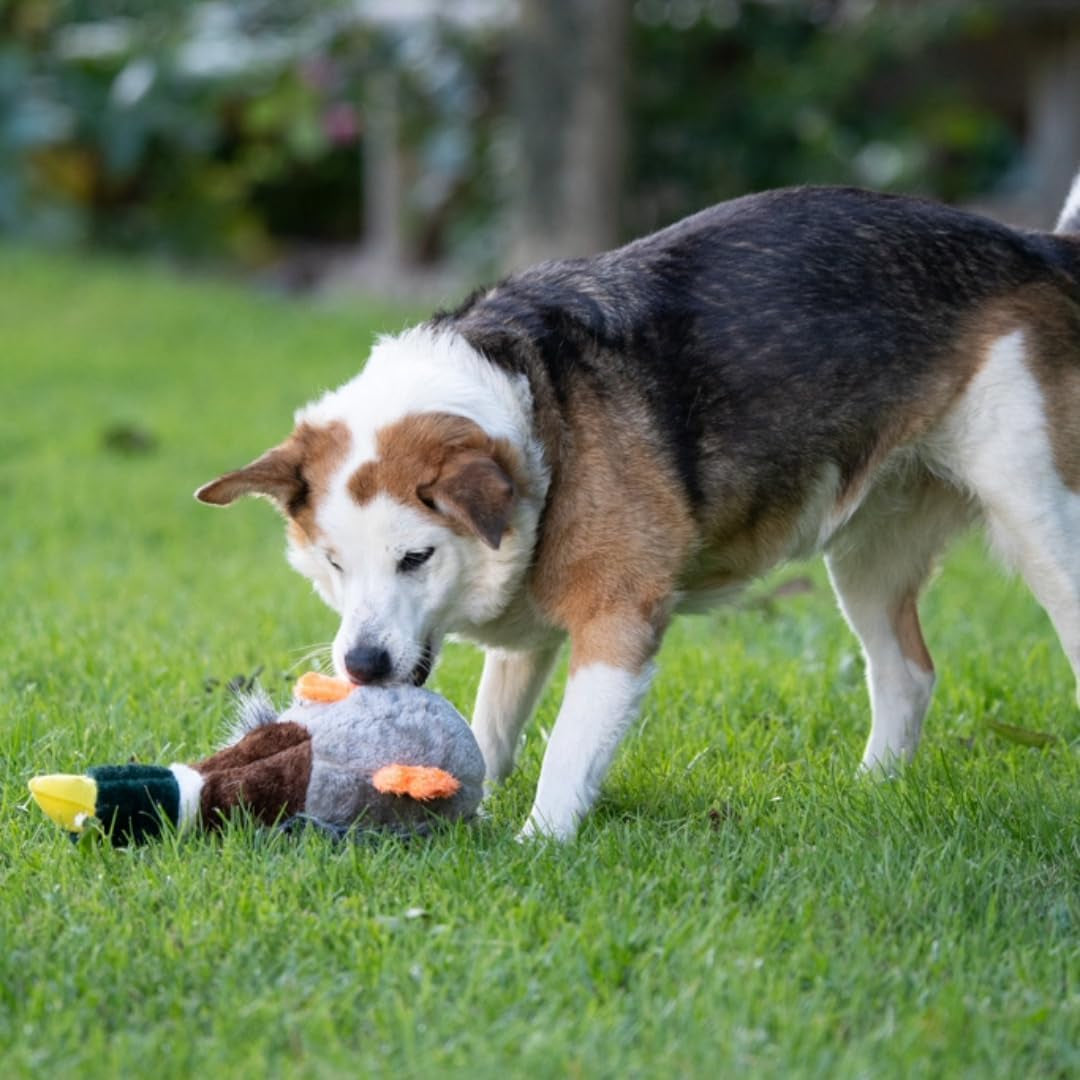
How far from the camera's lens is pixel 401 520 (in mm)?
4160

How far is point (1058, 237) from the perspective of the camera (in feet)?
16.1

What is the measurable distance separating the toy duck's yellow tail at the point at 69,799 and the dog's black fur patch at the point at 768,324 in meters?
1.44

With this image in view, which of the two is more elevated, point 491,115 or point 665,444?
point 665,444

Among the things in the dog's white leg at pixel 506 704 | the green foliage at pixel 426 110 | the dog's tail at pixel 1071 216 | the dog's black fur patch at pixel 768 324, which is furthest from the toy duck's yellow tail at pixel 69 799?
the green foliage at pixel 426 110

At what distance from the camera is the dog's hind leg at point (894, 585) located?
4930 mm

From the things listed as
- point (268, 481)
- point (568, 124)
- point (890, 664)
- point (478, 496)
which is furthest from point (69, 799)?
point (568, 124)

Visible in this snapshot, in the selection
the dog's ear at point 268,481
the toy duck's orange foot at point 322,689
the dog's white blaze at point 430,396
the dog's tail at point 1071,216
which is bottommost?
the toy duck's orange foot at point 322,689

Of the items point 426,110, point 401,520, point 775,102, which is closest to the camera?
point 401,520

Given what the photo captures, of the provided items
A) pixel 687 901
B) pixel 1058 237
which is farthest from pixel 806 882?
pixel 1058 237

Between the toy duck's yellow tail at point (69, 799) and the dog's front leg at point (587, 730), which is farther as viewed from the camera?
the dog's front leg at point (587, 730)

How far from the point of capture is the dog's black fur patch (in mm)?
4508

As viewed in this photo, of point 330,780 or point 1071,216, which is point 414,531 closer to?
point 330,780

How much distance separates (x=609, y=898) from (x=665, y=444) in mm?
1256

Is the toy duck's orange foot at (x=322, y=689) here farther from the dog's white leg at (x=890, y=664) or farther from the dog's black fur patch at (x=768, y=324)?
the dog's white leg at (x=890, y=664)
